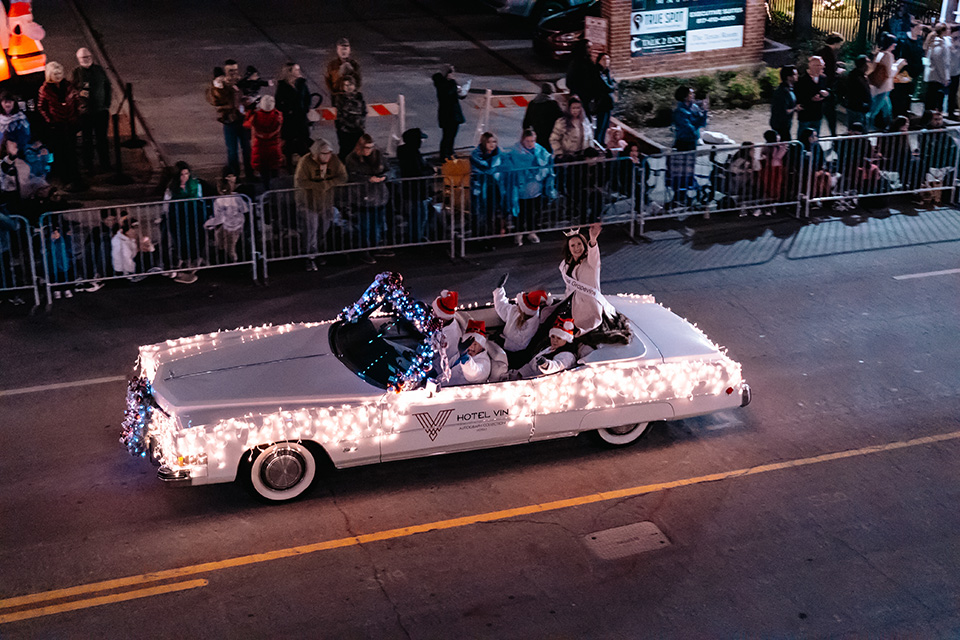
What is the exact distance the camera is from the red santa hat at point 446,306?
10898 millimetres

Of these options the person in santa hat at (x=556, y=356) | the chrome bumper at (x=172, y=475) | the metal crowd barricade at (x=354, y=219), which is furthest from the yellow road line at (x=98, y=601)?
the metal crowd barricade at (x=354, y=219)

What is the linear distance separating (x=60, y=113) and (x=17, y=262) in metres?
3.09

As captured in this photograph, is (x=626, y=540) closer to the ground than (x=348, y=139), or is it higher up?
closer to the ground

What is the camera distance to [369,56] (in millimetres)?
24547

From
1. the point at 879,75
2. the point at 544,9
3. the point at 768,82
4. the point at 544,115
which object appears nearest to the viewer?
the point at 544,115

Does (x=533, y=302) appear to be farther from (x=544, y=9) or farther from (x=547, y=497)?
(x=544, y=9)

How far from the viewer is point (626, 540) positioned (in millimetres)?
9859

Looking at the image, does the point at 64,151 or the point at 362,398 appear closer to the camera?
the point at 362,398

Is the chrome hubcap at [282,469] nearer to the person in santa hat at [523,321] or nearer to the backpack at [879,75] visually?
the person in santa hat at [523,321]

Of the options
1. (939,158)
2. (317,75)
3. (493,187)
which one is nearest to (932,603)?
(493,187)

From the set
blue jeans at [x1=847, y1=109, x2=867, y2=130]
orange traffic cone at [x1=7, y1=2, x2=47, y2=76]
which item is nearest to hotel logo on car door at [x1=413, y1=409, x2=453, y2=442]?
orange traffic cone at [x1=7, y1=2, x2=47, y2=76]

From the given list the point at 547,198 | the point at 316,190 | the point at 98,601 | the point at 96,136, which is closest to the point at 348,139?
the point at 316,190

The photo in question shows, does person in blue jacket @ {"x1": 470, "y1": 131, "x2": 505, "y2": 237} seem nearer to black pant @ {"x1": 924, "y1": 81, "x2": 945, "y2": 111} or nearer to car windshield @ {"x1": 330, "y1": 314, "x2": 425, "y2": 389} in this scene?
car windshield @ {"x1": 330, "y1": 314, "x2": 425, "y2": 389}

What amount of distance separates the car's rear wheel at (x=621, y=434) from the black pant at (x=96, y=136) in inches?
396
